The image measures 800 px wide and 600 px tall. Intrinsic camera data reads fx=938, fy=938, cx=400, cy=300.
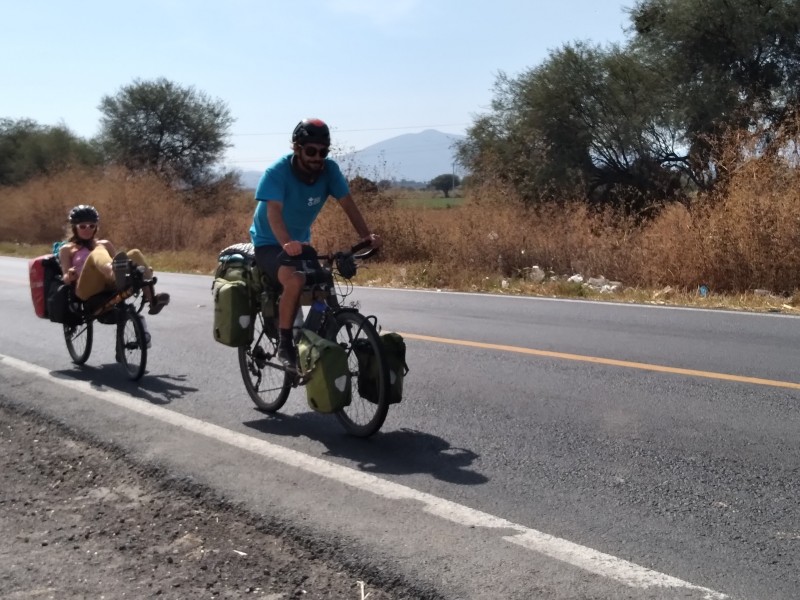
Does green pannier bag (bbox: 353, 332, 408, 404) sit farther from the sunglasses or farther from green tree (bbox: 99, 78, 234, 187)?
green tree (bbox: 99, 78, 234, 187)

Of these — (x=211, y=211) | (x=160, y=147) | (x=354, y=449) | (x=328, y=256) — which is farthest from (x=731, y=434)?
(x=160, y=147)

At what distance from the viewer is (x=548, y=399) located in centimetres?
700

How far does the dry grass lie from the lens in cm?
1388

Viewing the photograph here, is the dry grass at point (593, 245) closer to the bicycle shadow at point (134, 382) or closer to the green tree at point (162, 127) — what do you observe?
the bicycle shadow at point (134, 382)

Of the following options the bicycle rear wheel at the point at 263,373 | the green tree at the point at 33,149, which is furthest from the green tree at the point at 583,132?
the green tree at the point at 33,149

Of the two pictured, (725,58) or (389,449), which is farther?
(725,58)

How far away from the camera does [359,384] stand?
6.02 meters

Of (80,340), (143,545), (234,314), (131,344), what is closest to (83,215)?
(80,340)

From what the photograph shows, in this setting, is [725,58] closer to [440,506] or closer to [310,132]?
[310,132]

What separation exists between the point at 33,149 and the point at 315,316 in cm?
6029

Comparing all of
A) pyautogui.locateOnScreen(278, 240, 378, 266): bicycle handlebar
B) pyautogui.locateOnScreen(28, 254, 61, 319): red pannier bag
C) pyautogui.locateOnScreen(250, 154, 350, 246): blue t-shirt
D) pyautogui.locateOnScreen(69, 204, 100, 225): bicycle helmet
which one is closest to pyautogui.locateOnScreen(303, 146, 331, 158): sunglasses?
pyautogui.locateOnScreen(250, 154, 350, 246): blue t-shirt

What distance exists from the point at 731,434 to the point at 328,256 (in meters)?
2.81

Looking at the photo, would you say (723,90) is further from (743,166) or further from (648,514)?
(648,514)

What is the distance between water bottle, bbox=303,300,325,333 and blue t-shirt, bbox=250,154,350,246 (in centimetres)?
54
